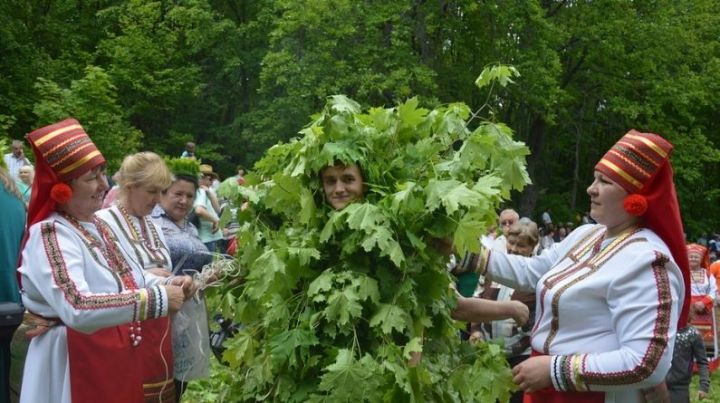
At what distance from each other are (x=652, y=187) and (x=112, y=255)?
7.52ft

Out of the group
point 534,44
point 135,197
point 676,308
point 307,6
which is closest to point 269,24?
point 307,6

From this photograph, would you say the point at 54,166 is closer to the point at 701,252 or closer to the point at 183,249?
the point at 183,249

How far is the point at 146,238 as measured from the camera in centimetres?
495

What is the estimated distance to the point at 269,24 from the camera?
29875mm

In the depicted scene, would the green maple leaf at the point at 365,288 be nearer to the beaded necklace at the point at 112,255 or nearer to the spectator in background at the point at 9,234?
the beaded necklace at the point at 112,255

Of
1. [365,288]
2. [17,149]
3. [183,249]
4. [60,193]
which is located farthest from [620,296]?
[17,149]

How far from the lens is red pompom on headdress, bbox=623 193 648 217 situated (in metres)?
3.63

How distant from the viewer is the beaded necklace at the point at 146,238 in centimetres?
486

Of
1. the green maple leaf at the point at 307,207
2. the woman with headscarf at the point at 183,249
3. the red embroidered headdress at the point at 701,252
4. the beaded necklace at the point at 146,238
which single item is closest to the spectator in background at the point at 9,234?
the beaded necklace at the point at 146,238

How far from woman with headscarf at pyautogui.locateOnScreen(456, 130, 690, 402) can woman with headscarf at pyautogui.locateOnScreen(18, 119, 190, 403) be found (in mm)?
1582

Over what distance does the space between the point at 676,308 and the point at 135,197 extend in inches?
113

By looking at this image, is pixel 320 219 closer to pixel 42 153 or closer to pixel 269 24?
pixel 42 153

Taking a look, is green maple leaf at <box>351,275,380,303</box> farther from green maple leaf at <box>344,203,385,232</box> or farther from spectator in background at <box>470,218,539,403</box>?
spectator in background at <box>470,218,539,403</box>

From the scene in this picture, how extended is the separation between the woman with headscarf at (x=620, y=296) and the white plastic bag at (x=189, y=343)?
6.16ft
